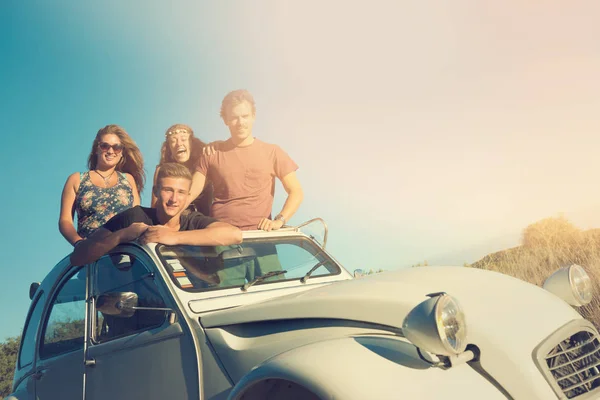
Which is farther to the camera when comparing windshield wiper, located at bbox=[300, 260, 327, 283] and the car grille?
windshield wiper, located at bbox=[300, 260, 327, 283]

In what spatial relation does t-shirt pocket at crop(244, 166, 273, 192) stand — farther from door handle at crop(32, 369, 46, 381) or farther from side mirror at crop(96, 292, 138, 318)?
door handle at crop(32, 369, 46, 381)

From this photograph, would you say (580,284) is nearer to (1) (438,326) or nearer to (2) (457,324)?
(2) (457,324)

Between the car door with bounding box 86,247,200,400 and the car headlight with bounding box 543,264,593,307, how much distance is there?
7.12 feet

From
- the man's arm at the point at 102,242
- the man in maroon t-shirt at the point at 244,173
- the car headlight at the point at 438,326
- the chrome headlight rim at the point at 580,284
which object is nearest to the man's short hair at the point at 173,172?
the man's arm at the point at 102,242

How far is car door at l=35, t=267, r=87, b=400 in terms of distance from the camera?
3.84m

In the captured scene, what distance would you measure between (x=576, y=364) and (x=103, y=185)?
4161 mm

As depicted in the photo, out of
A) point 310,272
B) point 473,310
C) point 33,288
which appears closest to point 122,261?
point 310,272

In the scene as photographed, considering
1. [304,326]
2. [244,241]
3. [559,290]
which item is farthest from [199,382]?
[559,290]

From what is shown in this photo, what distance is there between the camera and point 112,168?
17.7 feet

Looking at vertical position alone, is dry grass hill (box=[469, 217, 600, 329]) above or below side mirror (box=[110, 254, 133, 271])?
below

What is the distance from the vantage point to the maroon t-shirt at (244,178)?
5008 millimetres

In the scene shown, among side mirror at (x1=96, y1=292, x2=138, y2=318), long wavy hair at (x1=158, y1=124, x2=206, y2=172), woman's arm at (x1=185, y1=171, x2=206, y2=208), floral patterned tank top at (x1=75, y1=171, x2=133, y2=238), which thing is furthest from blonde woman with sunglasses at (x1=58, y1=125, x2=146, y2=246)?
side mirror at (x1=96, y1=292, x2=138, y2=318)

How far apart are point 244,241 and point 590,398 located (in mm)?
2336

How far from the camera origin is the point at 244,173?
512 centimetres
